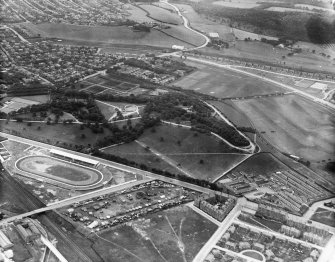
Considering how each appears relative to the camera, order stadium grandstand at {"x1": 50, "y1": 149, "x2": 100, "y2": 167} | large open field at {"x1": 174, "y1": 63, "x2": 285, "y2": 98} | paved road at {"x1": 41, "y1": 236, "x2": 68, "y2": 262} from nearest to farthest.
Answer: paved road at {"x1": 41, "y1": 236, "x2": 68, "y2": 262} < stadium grandstand at {"x1": 50, "y1": 149, "x2": 100, "y2": 167} < large open field at {"x1": 174, "y1": 63, "x2": 285, "y2": 98}

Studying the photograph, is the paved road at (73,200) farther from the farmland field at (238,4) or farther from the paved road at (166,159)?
the farmland field at (238,4)

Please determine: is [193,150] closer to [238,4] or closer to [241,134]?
[241,134]

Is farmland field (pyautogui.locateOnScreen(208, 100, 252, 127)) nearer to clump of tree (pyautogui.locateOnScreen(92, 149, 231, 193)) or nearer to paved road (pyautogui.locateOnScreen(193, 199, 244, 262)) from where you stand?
clump of tree (pyautogui.locateOnScreen(92, 149, 231, 193))

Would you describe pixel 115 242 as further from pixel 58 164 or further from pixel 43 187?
pixel 58 164

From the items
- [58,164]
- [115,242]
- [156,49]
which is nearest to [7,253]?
[115,242]

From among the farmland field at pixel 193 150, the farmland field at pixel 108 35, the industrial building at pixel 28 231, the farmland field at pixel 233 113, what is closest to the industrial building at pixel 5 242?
the industrial building at pixel 28 231

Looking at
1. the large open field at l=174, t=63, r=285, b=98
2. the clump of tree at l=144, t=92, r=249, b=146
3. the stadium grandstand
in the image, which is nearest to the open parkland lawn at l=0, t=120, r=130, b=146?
the stadium grandstand
